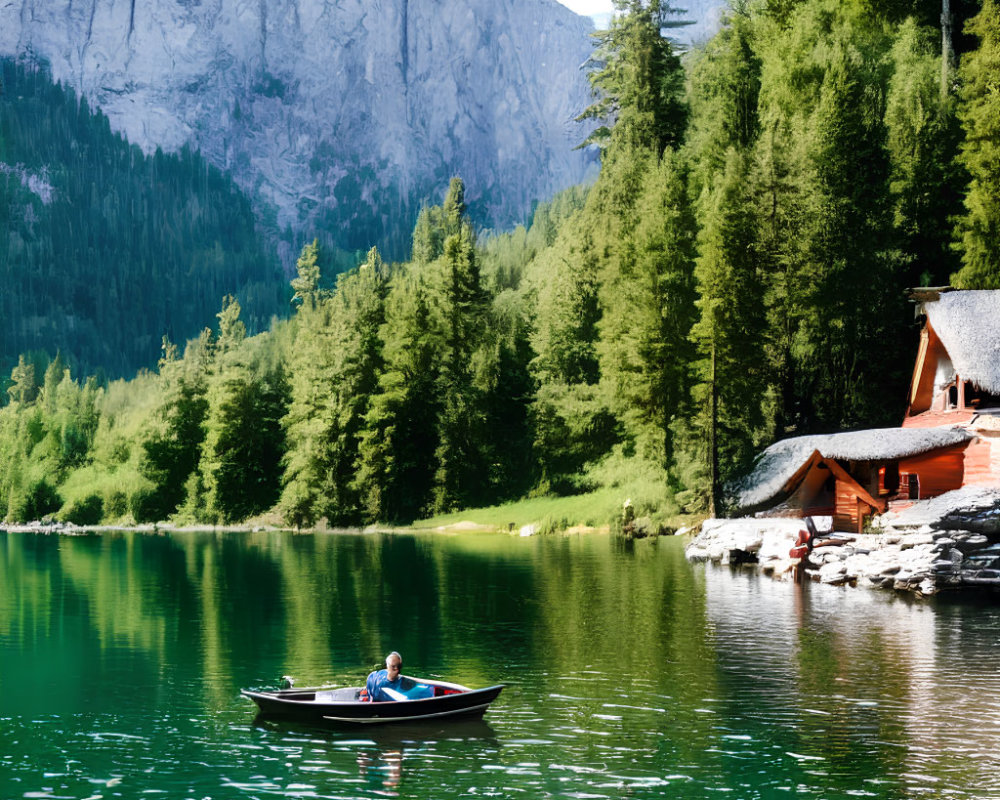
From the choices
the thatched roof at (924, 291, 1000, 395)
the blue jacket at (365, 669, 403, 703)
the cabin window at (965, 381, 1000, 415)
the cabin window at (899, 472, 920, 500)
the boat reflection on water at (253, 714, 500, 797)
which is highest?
the thatched roof at (924, 291, 1000, 395)

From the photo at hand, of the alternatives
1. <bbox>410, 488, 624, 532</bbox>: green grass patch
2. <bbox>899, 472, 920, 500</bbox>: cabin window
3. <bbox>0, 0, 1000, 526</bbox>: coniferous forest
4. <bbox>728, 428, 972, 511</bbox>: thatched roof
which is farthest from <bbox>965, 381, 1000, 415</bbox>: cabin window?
<bbox>410, 488, 624, 532</bbox>: green grass patch

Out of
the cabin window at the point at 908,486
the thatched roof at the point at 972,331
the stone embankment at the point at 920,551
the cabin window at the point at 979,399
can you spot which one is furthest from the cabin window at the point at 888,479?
the thatched roof at the point at 972,331

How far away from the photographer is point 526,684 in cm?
2591

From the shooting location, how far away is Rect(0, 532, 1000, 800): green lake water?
18734 mm

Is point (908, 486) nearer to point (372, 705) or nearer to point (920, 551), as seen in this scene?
point (920, 551)

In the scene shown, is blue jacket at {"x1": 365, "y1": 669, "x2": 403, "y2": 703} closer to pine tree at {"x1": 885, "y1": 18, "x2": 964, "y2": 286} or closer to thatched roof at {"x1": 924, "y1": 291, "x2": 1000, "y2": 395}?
thatched roof at {"x1": 924, "y1": 291, "x2": 1000, "y2": 395}

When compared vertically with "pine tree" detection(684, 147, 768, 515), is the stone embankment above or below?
below

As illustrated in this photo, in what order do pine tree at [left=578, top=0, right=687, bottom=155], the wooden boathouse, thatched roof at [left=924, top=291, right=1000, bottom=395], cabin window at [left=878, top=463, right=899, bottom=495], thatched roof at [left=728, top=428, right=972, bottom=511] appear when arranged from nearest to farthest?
thatched roof at [left=924, top=291, right=1000, bottom=395], the wooden boathouse, thatched roof at [left=728, top=428, right=972, bottom=511], cabin window at [left=878, top=463, right=899, bottom=495], pine tree at [left=578, top=0, right=687, bottom=155]

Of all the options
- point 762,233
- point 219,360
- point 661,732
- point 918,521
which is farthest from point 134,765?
point 219,360

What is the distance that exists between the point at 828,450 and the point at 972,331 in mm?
7605

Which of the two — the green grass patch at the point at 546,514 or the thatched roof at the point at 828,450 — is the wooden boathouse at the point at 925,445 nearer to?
the thatched roof at the point at 828,450

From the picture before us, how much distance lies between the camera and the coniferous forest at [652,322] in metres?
61.4

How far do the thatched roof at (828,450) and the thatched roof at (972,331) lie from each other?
249cm

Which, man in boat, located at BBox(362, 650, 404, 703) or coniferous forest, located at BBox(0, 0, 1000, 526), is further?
coniferous forest, located at BBox(0, 0, 1000, 526)
